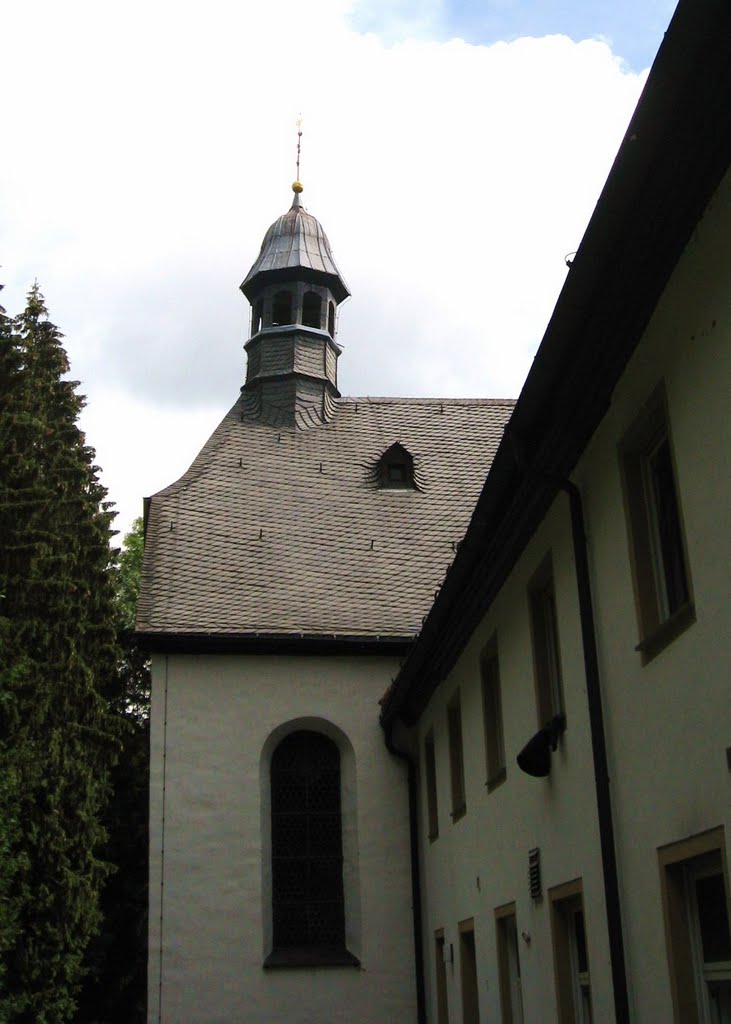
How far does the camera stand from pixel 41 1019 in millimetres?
15406

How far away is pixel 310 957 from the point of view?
15023 millimetres

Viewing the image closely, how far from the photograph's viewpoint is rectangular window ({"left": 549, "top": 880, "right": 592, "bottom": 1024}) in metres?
7.86

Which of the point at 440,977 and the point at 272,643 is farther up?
the point at 272,643

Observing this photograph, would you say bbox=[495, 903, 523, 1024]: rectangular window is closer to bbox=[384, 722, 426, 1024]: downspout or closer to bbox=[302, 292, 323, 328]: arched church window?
bbox=[384, 722, 426, 1024]: downspout

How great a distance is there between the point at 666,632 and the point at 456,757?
23.0 feet

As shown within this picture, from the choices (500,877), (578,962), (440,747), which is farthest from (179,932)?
(578,962)

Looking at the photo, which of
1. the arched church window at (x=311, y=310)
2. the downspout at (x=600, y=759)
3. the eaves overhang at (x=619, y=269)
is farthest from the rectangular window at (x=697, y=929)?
the arched church window at (x=311, y=310)

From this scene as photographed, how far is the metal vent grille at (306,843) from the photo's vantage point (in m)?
15.5

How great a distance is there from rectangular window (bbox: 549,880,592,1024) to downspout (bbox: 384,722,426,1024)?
7.09 m

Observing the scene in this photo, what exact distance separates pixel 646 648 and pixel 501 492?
2690 mm

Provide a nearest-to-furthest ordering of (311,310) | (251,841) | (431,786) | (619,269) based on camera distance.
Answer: (619,269) < (431,786) < (251,841) < (311,310)

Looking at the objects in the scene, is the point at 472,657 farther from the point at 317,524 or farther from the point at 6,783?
the point at 317,524

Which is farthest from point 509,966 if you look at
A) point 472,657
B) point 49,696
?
point 49,696

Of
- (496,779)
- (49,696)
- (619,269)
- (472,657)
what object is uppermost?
(49,696)
